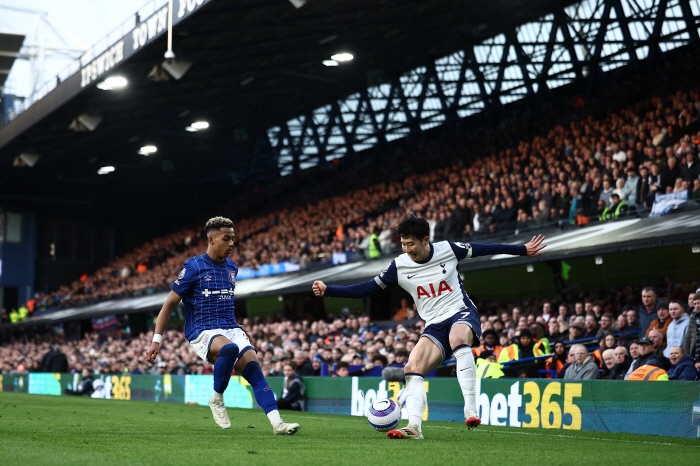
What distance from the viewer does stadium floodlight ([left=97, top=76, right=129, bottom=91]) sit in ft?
79.7

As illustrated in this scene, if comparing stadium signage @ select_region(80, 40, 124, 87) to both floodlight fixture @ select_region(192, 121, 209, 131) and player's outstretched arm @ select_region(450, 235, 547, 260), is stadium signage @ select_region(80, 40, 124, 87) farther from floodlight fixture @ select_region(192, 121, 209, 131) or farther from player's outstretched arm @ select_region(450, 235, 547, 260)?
player's outstretched arm @ select_region(450, 235, 547, 260)

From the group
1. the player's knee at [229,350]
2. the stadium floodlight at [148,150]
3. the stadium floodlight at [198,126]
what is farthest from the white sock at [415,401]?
the stadium floodlight at [148,150]

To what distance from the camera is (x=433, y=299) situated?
23.7 feet

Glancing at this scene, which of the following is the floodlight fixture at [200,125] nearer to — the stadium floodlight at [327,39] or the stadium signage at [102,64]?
the stadium signage at [102,64]

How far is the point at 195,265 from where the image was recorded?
7.90m

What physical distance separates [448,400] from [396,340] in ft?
16.9

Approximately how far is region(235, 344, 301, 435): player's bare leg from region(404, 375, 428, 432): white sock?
42.3 inches

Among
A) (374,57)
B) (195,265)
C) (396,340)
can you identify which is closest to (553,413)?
(195,265)

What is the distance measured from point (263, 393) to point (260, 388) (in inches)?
2.9

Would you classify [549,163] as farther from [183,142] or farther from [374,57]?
[183,142]

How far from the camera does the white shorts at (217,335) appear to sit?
7.82m

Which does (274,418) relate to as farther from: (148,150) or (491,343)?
(148,150)

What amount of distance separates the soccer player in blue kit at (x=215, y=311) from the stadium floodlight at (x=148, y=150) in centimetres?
2916

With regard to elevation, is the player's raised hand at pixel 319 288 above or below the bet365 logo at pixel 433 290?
above
